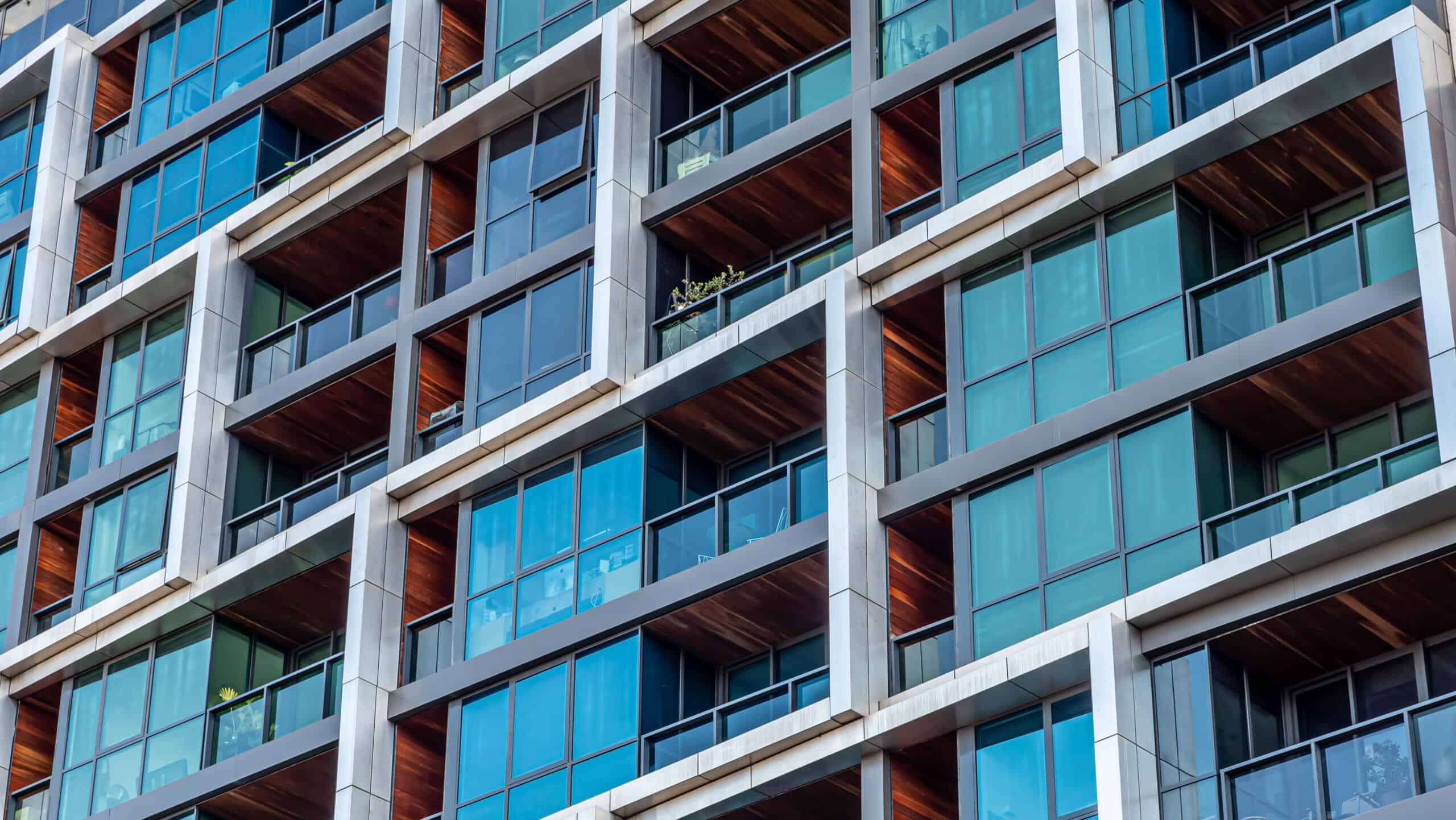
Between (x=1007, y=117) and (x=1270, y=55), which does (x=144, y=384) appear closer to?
(x=1007, y=117)

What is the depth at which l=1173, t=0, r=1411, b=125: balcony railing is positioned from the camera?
34.0 m

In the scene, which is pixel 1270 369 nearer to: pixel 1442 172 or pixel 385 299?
pixel 1442 172

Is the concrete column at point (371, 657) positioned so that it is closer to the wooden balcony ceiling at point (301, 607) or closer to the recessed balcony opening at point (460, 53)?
the wooden balcony ceiling at point (301, 607)

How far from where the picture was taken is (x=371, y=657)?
3978cm

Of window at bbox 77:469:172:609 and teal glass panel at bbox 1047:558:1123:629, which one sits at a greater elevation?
window at bbox 77:469:172:609

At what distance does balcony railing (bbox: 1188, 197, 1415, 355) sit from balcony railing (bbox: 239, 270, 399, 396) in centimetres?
1621

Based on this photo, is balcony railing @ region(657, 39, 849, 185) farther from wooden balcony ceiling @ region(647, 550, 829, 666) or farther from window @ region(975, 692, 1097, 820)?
window @ region(975, 692, 1097, 820)

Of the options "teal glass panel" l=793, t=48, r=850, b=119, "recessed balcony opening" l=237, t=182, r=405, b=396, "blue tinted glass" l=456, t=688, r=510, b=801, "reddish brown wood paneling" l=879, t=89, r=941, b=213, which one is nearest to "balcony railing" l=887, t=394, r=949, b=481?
"reddish brown wood paneling" l=879, t=89, r=941, b=213

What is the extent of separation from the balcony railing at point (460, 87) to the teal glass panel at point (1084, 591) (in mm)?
16606

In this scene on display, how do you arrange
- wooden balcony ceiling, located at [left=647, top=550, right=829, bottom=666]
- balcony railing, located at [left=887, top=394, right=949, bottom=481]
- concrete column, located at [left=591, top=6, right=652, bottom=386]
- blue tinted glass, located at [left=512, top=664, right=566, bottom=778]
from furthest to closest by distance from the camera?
1. concrete column, located at [left=591, top=6, right=652, bottom=386]
2. blue tinted glass, located at [left=512, top=664, right=566, bottom=778]
3. wooden balcony ceiling, located at [left=647, top=550, right=829, bottom=666]
4. balcony railing, located at [left=887, top=394, right=949, bottom=481]

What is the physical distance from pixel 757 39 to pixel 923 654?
12.5 meters

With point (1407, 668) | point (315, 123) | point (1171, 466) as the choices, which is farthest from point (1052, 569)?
point (315, 123)

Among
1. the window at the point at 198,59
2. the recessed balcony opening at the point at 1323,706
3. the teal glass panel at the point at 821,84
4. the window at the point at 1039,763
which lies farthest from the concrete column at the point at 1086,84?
the window at the point at 198,59

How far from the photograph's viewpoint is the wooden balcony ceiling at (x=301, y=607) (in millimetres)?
42781
